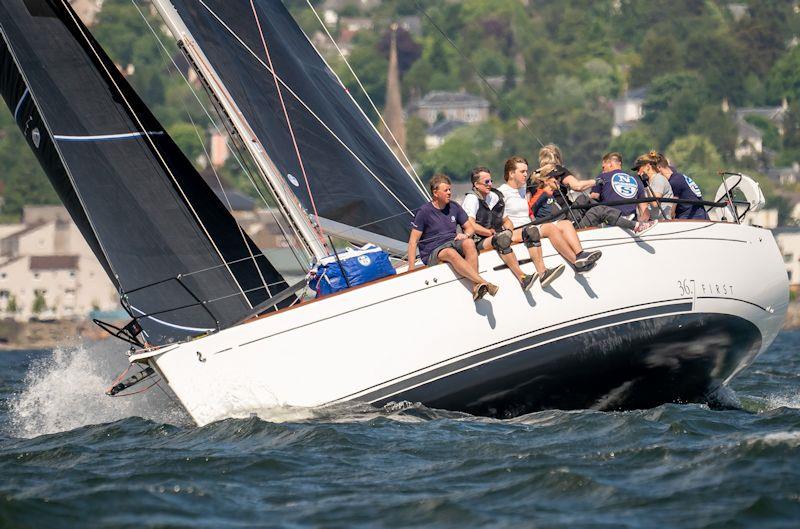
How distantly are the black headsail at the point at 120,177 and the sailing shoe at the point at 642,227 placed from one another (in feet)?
9.63

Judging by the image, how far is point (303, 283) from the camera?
1130 cm

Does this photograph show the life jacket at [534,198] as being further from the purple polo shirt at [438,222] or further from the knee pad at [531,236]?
the knee pad at [531,236]

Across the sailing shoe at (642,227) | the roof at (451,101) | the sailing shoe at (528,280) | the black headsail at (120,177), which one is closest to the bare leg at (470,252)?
the sailing shoe at (528,280)

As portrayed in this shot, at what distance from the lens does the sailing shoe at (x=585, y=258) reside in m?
10.9

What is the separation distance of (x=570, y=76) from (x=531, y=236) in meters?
119

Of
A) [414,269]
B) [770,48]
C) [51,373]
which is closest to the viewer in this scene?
[414,269]

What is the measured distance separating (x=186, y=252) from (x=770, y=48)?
112 metres

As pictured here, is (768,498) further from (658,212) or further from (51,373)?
(51,373)

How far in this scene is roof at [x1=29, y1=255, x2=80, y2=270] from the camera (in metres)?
70.6

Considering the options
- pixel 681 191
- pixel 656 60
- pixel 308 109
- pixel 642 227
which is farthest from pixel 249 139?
pixel 656 60

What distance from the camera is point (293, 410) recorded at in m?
11.0

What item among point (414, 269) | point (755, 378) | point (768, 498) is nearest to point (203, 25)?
point (414, 269)

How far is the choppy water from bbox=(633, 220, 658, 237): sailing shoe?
118 cm

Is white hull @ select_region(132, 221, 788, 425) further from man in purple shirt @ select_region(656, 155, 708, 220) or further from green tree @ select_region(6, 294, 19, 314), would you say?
green tree @ select_region(6, 294, 19, 314)
